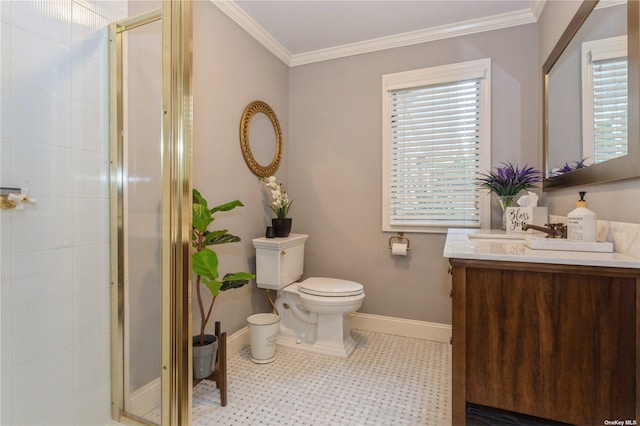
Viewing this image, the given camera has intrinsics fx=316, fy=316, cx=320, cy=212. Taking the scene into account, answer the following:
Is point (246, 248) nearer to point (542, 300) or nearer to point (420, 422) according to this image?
point (420, 422)

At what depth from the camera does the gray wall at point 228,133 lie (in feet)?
6.58

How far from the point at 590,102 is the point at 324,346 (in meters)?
2.07

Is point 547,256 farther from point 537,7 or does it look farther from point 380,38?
point 380,38

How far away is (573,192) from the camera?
5.48 ft

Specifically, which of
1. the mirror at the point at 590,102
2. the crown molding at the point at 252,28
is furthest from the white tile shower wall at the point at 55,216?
the mirror at the point at 590,102

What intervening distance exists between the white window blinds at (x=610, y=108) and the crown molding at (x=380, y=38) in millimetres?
1156

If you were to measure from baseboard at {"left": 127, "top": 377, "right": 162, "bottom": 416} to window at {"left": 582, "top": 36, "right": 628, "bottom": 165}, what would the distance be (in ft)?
6.73

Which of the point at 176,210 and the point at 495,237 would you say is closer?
the point at 176,210

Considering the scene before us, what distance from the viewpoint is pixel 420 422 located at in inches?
60.4

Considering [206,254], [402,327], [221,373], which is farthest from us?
[402,327]

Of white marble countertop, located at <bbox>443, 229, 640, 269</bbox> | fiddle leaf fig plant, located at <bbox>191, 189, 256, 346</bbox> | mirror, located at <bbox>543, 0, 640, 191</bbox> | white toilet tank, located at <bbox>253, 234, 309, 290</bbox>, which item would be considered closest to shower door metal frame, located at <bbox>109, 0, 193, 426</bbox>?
fiddle leaf fig plant, located at <bbox>191, 189, 256, 346</bbox>

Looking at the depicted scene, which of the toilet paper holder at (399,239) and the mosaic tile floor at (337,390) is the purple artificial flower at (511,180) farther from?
the mosaic tile floor at (337,390)

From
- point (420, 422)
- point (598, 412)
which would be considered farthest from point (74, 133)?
point (598, 412)

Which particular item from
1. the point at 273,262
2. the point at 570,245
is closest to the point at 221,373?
the point at 273,262
